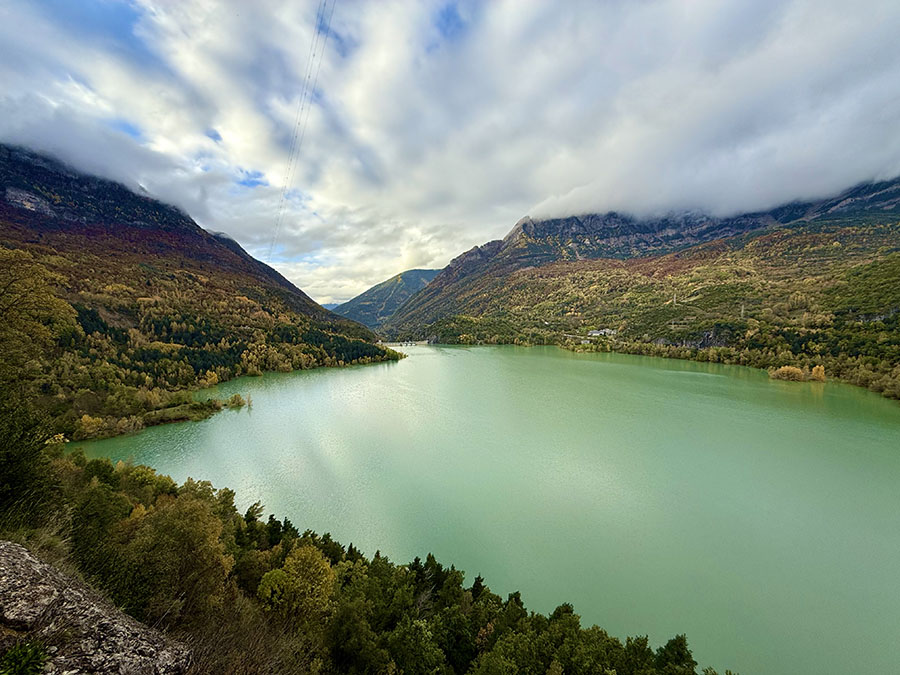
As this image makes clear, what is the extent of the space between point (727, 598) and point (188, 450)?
109 feet

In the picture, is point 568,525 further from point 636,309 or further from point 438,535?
point 636,309

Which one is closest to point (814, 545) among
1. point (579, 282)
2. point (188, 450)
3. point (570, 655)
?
point (570, 655)

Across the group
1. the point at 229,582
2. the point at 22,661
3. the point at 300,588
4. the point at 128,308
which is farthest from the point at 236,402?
the point at 22,661

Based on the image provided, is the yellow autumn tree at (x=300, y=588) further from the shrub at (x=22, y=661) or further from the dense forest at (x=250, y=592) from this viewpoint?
the shrub at (x=22, y=661)

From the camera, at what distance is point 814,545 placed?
15984 millimetres

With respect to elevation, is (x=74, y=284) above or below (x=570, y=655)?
above

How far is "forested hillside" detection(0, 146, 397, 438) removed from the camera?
98.2 feet

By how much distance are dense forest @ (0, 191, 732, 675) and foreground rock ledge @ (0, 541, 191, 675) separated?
1.11 m

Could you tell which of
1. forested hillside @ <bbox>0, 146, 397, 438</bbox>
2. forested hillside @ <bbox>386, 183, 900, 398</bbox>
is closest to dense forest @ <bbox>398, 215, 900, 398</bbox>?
forested hillside @ <bbox>386, 183, 900, 398</bbox>

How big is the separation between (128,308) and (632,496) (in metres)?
75.2

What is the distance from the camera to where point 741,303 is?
8406 cm

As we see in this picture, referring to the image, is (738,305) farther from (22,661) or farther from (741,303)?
(22,661)

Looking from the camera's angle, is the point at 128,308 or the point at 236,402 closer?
the point at 236,402

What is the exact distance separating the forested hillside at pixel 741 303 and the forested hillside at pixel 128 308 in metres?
62.8
